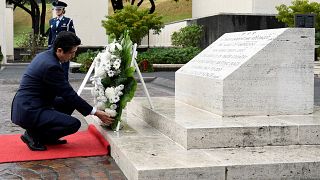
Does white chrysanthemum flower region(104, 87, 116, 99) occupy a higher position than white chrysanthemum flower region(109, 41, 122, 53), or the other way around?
white chrysanthemum flower region(109, 41, 122, 53)

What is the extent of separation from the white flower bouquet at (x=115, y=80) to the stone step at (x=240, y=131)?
1.68 feet

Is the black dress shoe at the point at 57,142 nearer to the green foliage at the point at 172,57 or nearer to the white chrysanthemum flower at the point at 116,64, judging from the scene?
the white chrysanthemum flower at the point at 116,64

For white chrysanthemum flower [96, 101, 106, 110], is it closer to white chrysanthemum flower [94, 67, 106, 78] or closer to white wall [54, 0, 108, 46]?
white chrysanthemum flower [94, 67, 106, 78]

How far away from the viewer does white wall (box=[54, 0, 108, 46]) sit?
2453cm

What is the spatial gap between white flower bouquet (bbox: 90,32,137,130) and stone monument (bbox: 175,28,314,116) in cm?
91

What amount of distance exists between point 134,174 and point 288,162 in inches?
50.4

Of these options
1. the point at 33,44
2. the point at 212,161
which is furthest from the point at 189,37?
the point at 212,161

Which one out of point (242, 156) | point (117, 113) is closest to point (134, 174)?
point (242, 156)

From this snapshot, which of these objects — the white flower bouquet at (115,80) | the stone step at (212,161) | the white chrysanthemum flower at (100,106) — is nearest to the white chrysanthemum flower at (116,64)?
the white flower bouquet at (115,80)

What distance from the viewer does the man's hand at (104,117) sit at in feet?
18.5

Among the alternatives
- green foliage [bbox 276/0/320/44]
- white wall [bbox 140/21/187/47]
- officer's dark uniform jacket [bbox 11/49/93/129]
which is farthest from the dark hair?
white wall [bbox 140/21/187/47]

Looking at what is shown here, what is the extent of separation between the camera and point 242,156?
15.8ft

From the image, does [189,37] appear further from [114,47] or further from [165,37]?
[114,47]

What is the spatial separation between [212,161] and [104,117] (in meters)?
1.54
